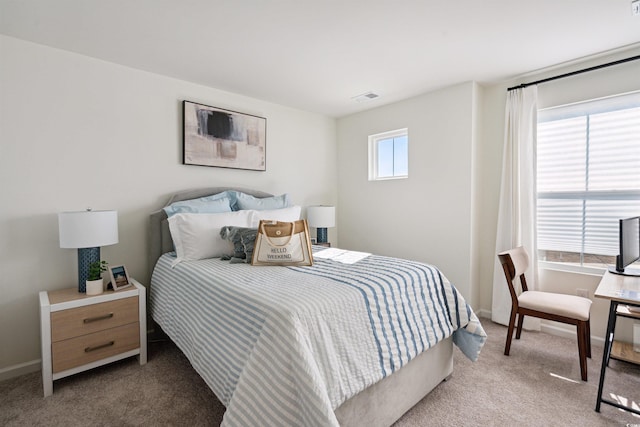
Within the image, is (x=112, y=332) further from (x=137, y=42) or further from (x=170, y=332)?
(x=137, y=42)

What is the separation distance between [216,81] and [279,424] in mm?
2992

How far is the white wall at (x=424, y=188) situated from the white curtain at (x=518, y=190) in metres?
0.31

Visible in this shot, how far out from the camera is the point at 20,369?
88.0 inches

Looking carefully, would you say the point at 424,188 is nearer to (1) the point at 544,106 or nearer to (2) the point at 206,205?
(1) the point at 544,106

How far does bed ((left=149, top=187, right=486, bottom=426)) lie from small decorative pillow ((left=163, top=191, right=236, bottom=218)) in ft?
2.06

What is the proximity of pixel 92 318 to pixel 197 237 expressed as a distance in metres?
0.88

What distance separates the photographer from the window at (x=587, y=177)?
2.50m

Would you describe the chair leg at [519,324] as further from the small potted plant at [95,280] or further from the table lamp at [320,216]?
the small potted plant at [95,280]

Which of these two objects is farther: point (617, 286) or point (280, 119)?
point (280, 119)

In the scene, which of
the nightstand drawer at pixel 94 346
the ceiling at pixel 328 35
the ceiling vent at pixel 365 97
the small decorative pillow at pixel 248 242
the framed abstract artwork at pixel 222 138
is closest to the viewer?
the ceiling at pixel 328 35

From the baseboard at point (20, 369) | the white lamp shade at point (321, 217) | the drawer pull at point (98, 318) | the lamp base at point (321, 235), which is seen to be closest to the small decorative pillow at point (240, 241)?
the drawer pull at point (98, 318)

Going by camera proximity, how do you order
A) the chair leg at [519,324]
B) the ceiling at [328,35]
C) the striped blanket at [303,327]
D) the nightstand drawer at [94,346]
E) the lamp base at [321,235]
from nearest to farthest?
the striped blanket at [303,327]
the ceiling at [328,35]
the nightstand drawer at [94,346]
the chair leg at [519,324]
the lamp base at [321,235]

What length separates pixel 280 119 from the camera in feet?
12.5

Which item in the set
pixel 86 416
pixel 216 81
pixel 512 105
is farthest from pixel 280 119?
Result: pixel 86 416
